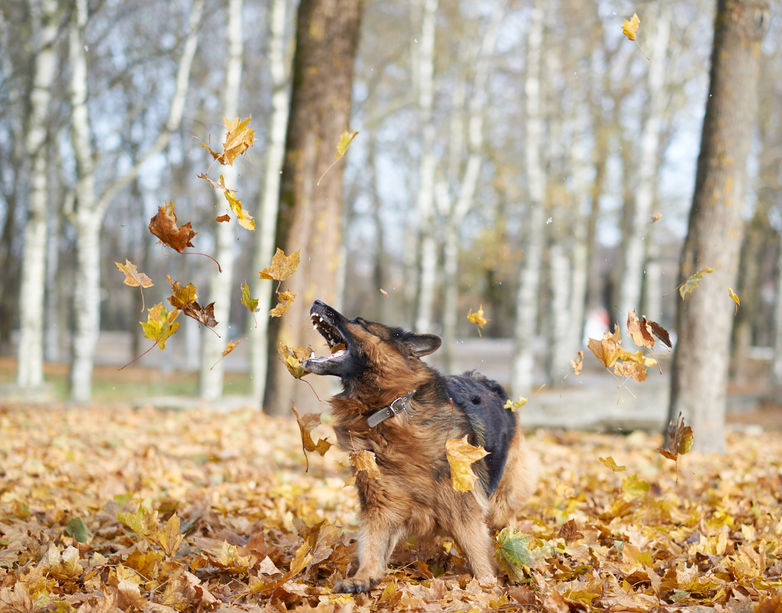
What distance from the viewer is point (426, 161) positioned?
17.1 m

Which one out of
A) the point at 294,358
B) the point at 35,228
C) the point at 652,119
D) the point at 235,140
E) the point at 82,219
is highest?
the point at 652,119

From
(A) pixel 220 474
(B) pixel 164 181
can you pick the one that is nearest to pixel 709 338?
(A) pixel 220 474

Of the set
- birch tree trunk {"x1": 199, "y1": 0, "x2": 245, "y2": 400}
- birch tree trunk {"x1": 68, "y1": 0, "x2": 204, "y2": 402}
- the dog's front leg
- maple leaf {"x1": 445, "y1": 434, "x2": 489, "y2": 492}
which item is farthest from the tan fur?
birch tree trunk {"x1": 68, "y1": 0, "x2": 204, "y2": 402}

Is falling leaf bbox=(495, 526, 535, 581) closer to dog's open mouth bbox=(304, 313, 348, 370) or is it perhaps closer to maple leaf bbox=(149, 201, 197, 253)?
dog's open mouth bbox=(304, 313, 348, 370)

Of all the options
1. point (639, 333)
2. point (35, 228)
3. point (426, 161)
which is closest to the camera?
point (639, 333)

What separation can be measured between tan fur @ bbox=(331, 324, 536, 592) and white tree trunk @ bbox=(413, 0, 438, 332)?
12.4 m

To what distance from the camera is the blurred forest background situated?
1148 centimetres

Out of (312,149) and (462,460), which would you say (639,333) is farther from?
(312,149)

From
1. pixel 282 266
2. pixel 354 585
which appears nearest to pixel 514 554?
pixel 354 585

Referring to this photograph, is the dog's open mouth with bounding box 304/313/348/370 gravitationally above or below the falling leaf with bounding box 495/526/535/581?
above

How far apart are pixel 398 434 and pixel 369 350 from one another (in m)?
0.46

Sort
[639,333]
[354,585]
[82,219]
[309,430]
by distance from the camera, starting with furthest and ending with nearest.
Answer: [82,219]
[639,333]
[309,430]
[354,585]

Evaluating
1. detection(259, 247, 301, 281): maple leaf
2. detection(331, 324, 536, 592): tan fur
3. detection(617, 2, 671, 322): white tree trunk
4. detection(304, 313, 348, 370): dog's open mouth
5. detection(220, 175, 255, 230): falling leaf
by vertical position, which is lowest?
detection(331, 324, 536, 592): tan fur

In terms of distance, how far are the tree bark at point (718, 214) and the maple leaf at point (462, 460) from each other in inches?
197
